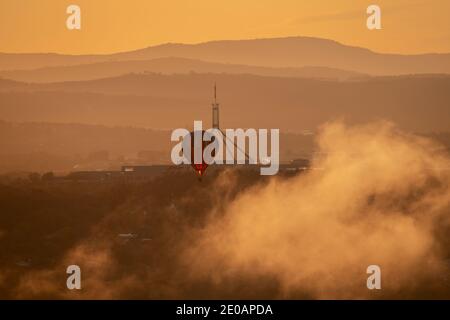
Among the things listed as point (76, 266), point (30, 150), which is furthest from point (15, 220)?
point (30, 150)

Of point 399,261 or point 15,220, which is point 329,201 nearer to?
point 399,261

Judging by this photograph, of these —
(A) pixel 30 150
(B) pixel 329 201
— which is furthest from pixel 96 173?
(A) pixel 30 150

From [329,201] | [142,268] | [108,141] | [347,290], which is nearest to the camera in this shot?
[347,290]

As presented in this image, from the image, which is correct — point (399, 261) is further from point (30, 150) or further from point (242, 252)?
point (30, 150)

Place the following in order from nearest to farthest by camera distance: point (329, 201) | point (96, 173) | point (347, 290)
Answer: point (347, 290) → point (329, 201) → point (96, 173)

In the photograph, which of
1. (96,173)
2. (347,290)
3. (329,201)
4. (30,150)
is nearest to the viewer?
(347,290)

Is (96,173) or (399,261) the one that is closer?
(399,261)

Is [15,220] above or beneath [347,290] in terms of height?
above
